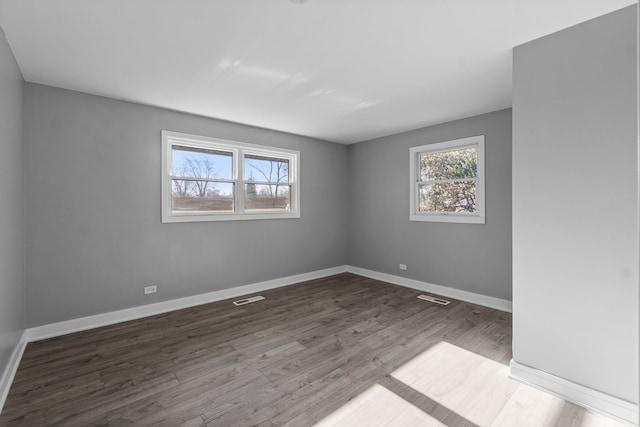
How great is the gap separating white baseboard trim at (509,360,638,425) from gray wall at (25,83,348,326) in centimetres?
346

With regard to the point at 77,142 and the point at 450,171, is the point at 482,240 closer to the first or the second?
the point at 450,171

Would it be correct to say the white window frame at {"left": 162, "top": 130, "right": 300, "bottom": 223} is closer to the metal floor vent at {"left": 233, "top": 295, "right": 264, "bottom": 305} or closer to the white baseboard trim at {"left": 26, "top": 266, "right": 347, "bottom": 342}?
the white baseboard trim at {"left": 26, "top": 266, "right": 347, "bottom": 342}

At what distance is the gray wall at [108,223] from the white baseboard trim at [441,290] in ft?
6.78

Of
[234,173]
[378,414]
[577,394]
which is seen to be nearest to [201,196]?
[234,173]

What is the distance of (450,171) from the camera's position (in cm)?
434

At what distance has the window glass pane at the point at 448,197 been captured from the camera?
413 centimetres

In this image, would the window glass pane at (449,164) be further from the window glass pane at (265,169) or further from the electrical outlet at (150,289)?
the electrical outlet at (150,289)

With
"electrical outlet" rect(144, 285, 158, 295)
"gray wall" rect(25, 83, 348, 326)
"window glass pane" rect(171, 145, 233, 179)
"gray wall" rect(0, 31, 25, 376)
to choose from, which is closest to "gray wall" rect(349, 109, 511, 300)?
"gray wall" rect(25, 83, 348, 326)

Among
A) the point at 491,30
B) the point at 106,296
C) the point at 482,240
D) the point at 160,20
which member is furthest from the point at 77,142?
the point at 482,240

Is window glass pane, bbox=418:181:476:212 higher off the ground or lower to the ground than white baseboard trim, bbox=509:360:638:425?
higher

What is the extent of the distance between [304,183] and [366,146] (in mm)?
1408

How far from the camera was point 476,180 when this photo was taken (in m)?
4.00

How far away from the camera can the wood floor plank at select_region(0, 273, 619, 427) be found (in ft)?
6.02

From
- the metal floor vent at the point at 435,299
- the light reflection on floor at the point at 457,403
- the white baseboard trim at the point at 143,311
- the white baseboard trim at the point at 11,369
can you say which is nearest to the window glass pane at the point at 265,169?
the white baseboard trim at the point at 143,311
